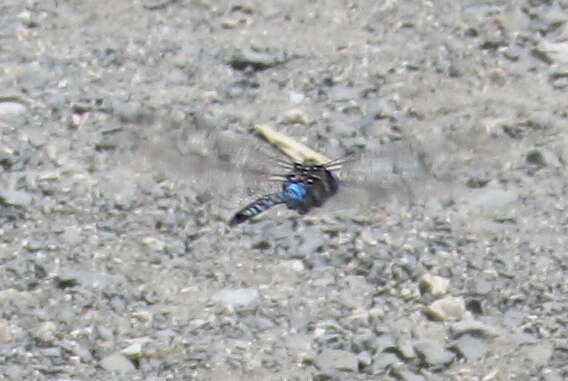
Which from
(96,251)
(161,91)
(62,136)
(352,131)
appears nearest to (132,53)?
(161,91)

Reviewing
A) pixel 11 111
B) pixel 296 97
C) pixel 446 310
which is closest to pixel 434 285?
pixel 446 310

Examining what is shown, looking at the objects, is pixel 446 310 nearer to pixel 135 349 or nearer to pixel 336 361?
pixel 336 361

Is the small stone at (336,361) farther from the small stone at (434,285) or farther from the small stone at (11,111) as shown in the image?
the small stone at (11,111)

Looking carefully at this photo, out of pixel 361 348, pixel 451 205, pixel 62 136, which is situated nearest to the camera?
pixel 361 348

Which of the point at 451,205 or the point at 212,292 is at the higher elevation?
the point at 451,205

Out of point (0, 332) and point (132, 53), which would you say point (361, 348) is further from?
point (132, 53)

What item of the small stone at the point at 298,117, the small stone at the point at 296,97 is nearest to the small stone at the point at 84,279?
the small stone at the point at 298,117
